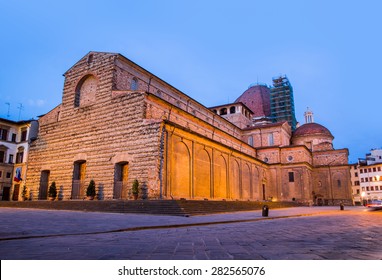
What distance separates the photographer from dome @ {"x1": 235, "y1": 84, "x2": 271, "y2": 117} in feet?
213

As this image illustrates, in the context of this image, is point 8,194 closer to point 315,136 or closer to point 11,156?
point 11,156

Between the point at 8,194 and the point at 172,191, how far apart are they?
2662cm

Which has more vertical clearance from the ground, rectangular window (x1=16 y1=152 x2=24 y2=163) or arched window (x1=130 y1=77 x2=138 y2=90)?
arched window (x1=130 y1=77 x2=138 y2=90)

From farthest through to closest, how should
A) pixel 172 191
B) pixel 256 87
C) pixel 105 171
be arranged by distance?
pixel 256 87 < pixel 105 171 < pixel 172 191

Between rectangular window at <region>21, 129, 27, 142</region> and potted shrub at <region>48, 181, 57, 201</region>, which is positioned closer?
potted shrub at <region>48, 181, 57, 201</region>

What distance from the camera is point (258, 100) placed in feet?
217

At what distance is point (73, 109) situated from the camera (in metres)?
28.0

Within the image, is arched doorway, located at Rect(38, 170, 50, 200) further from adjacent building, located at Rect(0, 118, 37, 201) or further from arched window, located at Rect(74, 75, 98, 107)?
adjacent building, located at Rect(0, 118, 37, 201)

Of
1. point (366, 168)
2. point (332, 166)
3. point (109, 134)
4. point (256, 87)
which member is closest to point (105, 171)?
point (109, 134)

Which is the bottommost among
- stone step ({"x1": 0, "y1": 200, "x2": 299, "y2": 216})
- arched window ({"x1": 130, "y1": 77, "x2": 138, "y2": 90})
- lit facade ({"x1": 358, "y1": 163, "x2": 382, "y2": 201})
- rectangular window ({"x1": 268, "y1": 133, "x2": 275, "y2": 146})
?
stone step ({"x1": 0, "y1": 200, "x2": 299, "y2": 216})

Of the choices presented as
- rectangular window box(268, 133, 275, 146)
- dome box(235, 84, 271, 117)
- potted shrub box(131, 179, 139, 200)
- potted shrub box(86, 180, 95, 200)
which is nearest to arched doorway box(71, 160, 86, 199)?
potted shrub box(86, 180, 95, 200)

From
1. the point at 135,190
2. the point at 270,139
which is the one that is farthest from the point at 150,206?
the point at 270,139

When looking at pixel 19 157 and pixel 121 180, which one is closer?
pixel 121 180

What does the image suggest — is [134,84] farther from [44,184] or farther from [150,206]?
[150,206]
